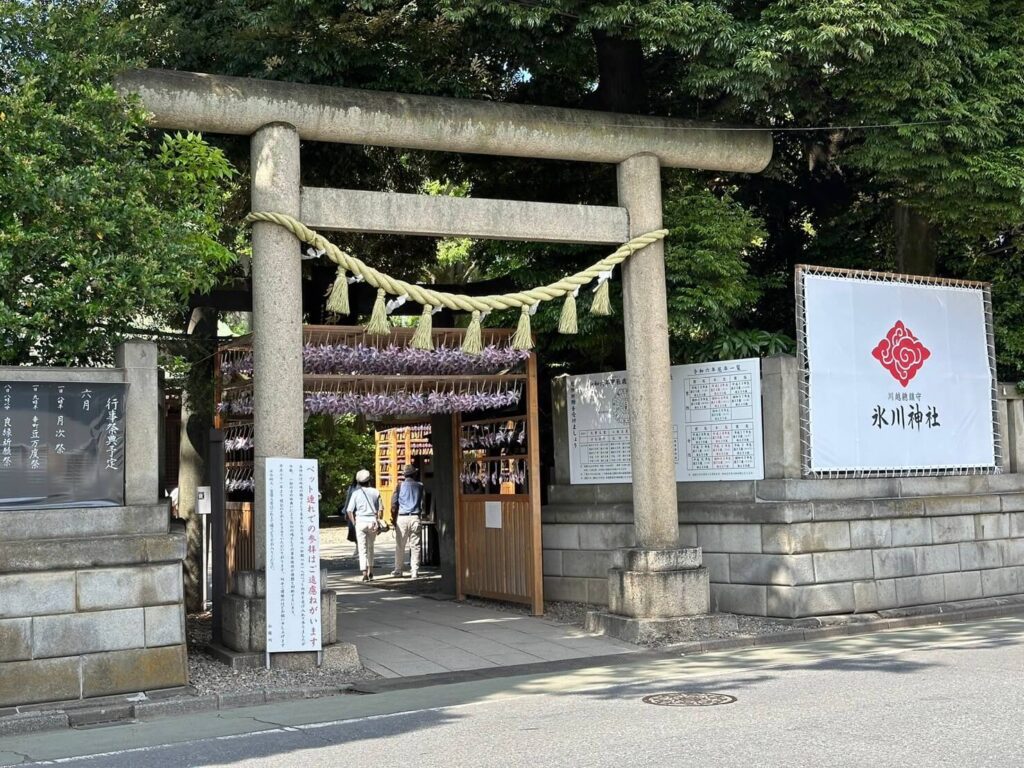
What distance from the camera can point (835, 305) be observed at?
13.7 m

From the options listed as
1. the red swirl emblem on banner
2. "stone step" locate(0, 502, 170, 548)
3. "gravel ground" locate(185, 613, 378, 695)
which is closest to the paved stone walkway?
"gravel ground" locate(185, 613, 378, 695)

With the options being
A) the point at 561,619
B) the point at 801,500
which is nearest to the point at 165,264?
the point at 561,619

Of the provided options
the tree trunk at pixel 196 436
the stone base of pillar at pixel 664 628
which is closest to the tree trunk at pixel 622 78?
the tree trunk at pixel 196 436

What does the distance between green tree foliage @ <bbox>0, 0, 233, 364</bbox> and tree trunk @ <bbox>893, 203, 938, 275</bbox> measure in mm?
9909

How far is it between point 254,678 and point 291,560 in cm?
111

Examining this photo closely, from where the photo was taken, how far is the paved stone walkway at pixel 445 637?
11.5 m

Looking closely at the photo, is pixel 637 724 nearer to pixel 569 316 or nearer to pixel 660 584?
pixel 660 584

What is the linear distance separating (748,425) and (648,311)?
6.38 feet

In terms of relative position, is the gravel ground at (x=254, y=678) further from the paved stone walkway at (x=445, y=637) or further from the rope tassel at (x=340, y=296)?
the rope tassel at (x=340, y=296)

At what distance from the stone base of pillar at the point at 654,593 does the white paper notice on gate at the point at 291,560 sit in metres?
3.47

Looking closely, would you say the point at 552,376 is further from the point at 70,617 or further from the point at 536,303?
the point at 70,617

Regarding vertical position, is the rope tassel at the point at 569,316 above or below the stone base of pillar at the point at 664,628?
above

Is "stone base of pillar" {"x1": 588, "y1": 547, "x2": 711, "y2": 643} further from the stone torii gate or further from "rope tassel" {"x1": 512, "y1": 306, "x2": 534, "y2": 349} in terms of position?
"rope tassel" {"x1": 512, "y1": 306, "x2": 534, "y2": 349}

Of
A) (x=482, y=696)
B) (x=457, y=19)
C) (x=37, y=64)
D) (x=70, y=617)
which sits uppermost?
(x=457, y=19)
